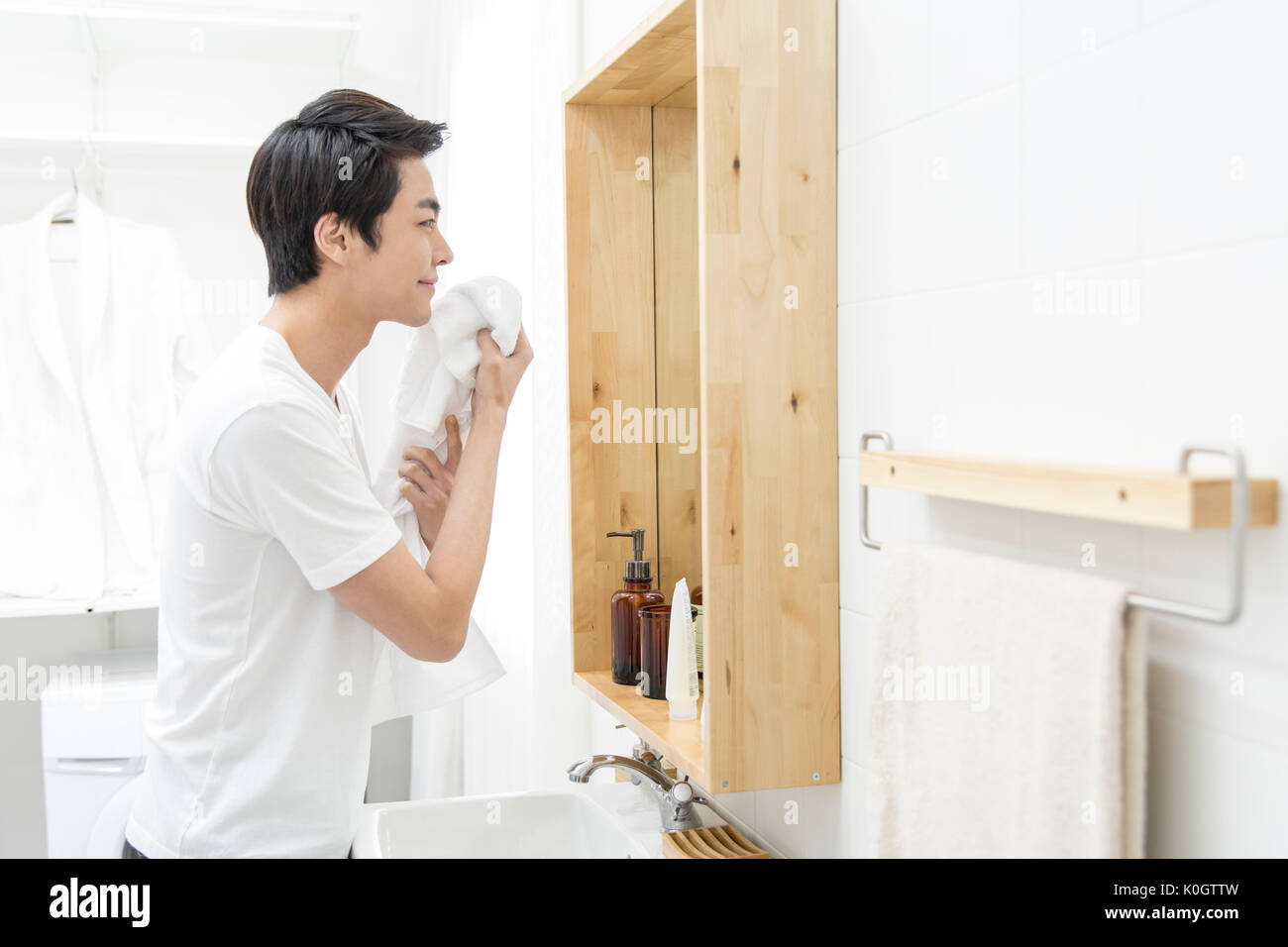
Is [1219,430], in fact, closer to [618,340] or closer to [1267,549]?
[1267,549]

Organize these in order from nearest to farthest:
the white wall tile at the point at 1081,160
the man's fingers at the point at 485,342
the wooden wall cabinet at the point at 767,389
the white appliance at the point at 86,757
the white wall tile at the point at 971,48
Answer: the white wall tile at the point at 1081,160 < the white wall tile at the point at 971,48 < the wooden wall cabinet at the point at 767,389 < the man's fingers at the point at 485,342 < the white appliance at the point at 86,757

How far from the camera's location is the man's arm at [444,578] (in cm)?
107

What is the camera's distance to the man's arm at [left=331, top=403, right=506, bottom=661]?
1.07m

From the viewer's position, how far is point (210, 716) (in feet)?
3.65

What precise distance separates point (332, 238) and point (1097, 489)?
80cm

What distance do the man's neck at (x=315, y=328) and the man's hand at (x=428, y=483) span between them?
0.14m

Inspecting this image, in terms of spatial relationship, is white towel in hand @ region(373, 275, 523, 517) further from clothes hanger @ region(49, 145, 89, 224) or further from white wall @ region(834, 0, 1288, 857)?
clothes hanger @ region(49, 145, 89, 224)

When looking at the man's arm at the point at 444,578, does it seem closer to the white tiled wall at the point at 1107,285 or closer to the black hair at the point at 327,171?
the black hair at the point at 327,171

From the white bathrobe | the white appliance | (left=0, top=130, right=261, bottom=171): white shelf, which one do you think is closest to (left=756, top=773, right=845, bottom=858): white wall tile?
the white appliance

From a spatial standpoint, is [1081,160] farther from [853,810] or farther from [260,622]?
[260,622]

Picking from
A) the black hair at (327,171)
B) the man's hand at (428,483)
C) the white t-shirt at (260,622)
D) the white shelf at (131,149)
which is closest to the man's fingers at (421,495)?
the man's hand at (428,483)

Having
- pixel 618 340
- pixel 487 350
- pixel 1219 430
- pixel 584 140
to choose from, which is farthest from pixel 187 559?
pixel 1219 430

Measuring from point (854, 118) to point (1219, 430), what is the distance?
0.53m

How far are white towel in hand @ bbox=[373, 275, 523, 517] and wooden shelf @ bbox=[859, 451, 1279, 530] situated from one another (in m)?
0.58
